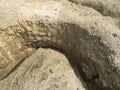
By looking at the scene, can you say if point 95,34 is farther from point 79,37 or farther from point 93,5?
point 93,5

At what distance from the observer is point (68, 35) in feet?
8.67

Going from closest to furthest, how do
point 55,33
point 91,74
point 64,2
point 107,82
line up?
1. point 107,82
2. point 91,74
3. point 55,33
4. point 64,2

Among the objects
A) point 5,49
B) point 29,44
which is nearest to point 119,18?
point 29,44

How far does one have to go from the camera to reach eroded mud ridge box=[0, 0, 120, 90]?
2.32 m

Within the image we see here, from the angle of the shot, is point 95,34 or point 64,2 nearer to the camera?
point 95,34

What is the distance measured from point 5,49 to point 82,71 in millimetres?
947

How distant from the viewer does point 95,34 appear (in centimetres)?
242

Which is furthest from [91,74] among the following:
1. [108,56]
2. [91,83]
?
[108,56]

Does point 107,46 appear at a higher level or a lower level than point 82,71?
higher

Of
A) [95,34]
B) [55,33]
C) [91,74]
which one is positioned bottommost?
[91,74]

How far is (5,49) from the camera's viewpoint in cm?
281

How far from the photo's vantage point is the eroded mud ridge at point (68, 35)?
2318 mm

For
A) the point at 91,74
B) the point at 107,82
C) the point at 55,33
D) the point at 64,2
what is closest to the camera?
the point at 107,82

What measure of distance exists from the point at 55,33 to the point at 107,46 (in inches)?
26.3
